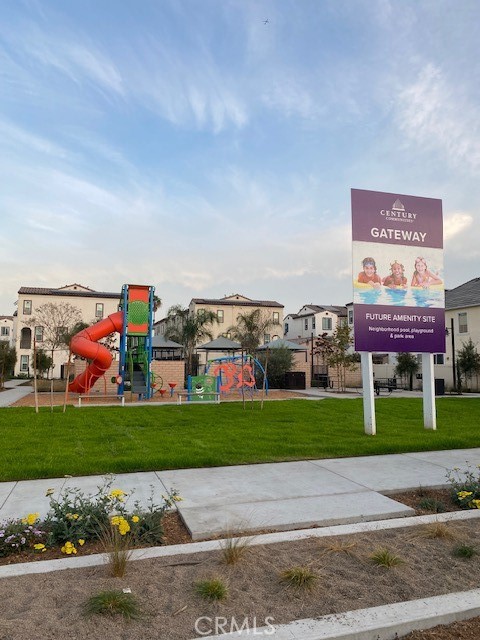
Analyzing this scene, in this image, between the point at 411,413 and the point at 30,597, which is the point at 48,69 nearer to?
the point at 30,597

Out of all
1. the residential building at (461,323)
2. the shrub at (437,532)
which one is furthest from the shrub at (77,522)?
the residential building at (461,323)

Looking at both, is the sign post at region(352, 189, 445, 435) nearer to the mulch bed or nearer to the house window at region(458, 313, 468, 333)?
the mulch bed

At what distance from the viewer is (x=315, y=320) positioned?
60.5m

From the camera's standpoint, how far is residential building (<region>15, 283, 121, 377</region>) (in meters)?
51.1

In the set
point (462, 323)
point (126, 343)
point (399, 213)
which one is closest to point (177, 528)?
point (399, 213)

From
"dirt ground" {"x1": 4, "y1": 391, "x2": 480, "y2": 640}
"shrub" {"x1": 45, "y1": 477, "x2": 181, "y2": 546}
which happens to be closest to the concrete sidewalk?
"shrub" {"x1": 45, "y1": 477, "x2": 181, "y2": 546}

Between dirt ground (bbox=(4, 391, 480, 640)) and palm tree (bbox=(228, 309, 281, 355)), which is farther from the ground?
palm tree (bbox=(228, 309, 281, 355))

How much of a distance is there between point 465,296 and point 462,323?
90.9 inches

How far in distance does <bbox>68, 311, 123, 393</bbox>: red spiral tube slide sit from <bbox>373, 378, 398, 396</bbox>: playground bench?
13639 mm

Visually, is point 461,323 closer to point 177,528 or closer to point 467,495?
point 467,495

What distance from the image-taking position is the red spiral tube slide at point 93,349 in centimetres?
2030

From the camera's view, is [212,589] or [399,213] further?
[399,213]

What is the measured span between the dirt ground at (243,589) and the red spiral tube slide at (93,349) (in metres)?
17.8

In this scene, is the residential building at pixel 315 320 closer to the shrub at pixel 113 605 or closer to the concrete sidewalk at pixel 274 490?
the concrete sidewalk at pixel 274 490
